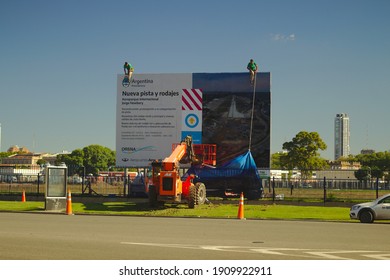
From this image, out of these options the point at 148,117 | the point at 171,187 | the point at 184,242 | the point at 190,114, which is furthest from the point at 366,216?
the point at 148,117

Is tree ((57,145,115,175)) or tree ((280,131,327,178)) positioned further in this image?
tree ((57,145,115,175))

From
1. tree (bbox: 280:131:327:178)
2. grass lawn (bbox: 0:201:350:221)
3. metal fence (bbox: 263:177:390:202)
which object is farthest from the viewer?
tree (bbox: 280:131:327:178)

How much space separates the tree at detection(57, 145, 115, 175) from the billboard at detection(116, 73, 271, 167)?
345 ft

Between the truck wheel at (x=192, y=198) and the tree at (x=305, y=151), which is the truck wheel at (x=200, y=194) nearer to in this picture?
the truck wheel at (x=192, y=198)

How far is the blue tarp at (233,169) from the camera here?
37.2 m

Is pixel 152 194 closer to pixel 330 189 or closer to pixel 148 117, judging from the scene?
Result: pixel 148 117

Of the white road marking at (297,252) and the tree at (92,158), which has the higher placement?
the tree at (92,158)

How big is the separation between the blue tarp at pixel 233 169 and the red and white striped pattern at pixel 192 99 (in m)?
3.89

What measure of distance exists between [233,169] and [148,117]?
21.4ft

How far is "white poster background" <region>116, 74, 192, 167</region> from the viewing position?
38.4 metres

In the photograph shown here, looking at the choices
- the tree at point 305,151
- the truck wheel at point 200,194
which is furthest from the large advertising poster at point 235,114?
the tree at point 305,151

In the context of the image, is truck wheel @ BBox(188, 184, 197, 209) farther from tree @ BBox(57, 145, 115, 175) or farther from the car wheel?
tree @ BBox(57, 145, 115, 175)

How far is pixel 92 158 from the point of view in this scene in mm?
146000

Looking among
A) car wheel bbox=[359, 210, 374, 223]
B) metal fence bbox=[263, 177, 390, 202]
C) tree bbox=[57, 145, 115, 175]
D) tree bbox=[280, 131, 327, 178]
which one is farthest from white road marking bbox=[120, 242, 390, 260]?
tree bbox=[57, 145, 115, 175]
